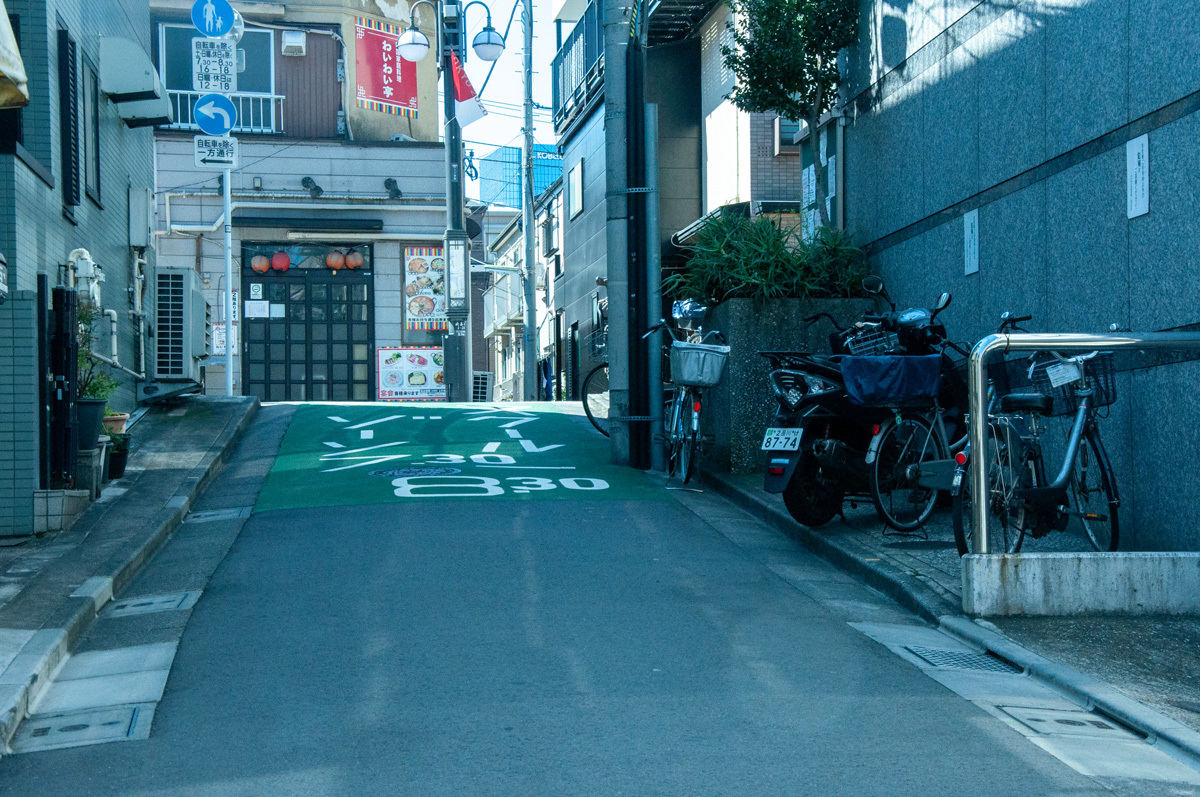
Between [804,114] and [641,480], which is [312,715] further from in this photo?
[804,114]

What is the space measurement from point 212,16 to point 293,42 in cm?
627

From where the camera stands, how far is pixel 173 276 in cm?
1616

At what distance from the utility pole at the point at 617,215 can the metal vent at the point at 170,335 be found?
18.5 ft

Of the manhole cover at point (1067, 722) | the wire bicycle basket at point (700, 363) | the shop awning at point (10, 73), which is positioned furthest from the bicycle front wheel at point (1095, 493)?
the shop awning at point (10, 73)

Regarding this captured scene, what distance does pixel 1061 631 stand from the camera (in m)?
6.37

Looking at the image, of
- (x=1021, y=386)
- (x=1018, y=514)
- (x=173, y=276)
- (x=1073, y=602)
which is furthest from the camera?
(x=173, y=276)

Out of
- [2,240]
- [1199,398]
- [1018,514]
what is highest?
[2,240]

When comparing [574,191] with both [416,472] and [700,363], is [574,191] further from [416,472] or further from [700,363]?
[700,363]

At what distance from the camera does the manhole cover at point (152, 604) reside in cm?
710

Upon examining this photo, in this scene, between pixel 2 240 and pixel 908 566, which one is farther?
pixel 2 240

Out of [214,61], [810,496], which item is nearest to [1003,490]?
[810,496]

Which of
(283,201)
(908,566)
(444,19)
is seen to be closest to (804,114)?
(908,566)

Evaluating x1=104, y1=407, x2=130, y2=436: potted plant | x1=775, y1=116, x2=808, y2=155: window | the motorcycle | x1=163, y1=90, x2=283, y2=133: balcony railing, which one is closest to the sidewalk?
the motorcycle

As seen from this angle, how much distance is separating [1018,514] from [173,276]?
11.9 meters
